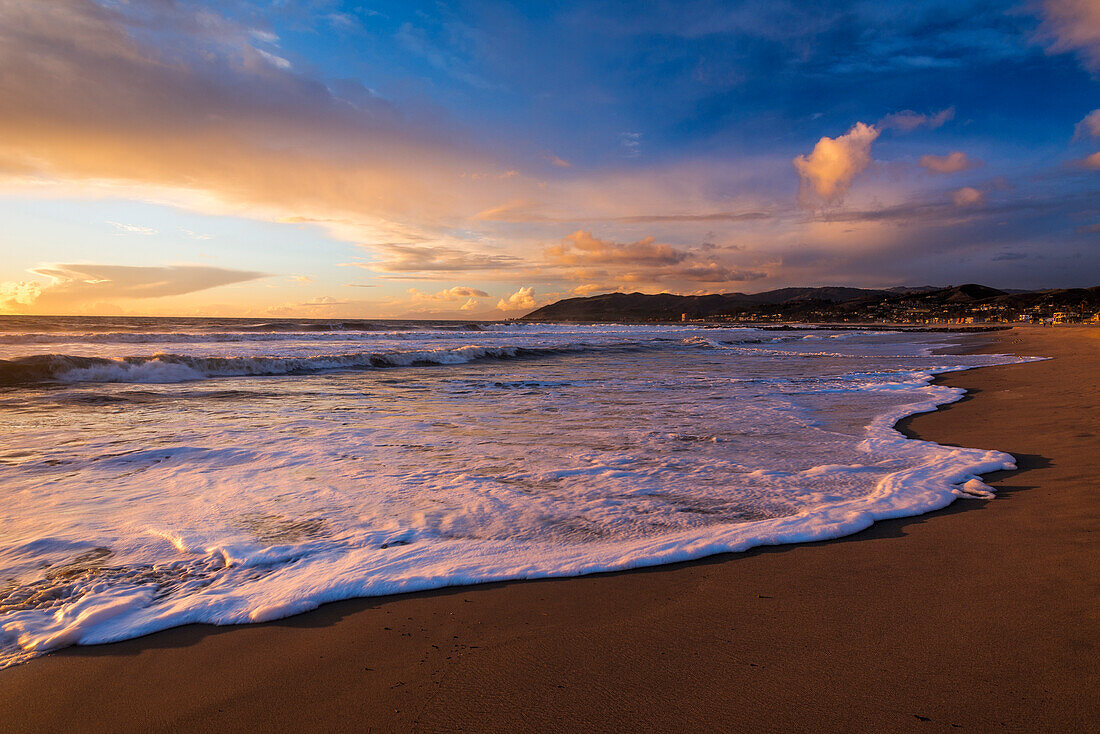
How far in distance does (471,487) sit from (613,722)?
3.23m

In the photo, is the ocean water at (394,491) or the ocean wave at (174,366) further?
the ocean wave at (174,366)

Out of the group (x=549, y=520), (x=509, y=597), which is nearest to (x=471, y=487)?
(x=549, y=520)

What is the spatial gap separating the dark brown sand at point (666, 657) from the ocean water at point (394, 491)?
11.4 inches

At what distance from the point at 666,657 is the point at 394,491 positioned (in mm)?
3247

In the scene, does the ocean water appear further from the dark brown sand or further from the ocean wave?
the ocean wave

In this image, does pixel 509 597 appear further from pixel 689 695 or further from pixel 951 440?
pixel 951 440

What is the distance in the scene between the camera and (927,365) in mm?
18203

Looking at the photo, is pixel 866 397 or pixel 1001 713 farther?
pixel 866 397

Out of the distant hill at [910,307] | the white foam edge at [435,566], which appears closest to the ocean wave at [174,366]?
the white foam edge at [435,566]

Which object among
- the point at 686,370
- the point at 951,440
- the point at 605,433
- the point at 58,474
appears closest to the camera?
the point at 58,474

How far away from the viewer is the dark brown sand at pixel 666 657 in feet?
6.51

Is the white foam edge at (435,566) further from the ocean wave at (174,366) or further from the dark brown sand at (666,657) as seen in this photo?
the ocean wave at (174,366)

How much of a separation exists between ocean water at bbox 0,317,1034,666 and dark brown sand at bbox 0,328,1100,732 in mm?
290

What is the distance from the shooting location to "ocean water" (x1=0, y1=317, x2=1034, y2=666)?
3145 mm
